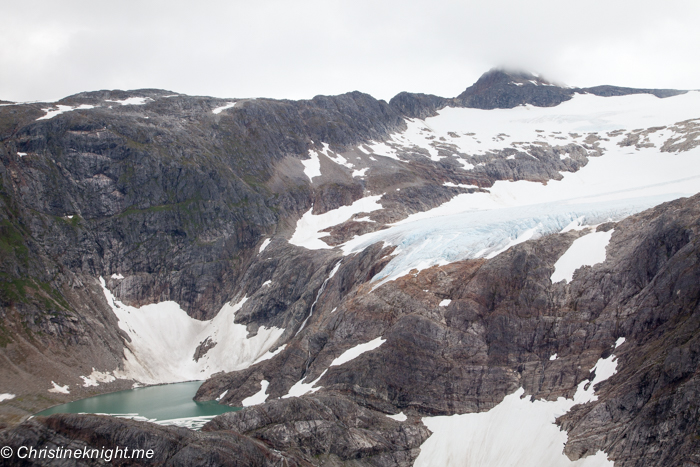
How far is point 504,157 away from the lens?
16125cm

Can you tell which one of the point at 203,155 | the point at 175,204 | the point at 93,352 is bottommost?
the point at 93,352

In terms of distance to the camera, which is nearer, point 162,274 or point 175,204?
point 162,274

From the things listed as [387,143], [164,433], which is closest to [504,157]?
[387,143]

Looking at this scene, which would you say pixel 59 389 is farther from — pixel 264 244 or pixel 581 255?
pixel 581 255

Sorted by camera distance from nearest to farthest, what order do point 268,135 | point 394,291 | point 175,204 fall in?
point 394,291 → point 175,204 → point 268,135

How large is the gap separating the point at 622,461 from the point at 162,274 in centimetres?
9396

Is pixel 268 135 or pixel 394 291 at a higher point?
pixel 268 135

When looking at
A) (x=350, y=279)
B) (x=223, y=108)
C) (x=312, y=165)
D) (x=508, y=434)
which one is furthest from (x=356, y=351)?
(x=223, y=108)

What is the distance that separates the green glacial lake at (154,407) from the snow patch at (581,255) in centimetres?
4230

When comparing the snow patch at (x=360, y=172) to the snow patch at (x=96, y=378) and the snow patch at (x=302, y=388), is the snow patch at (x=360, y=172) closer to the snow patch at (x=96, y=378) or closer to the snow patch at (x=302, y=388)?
the snow patch at (x=96, y=378)

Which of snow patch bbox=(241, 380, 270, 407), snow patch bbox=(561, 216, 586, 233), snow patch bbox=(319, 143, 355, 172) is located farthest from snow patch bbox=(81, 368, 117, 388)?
snow patch bbox=(319, 143, 355, 172)

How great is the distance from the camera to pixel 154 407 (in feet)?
231

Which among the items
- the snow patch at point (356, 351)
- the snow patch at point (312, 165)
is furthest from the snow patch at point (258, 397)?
the snow patch at point (312, 165)

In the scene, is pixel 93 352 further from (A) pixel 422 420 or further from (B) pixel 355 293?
(A) pixel 422 420
